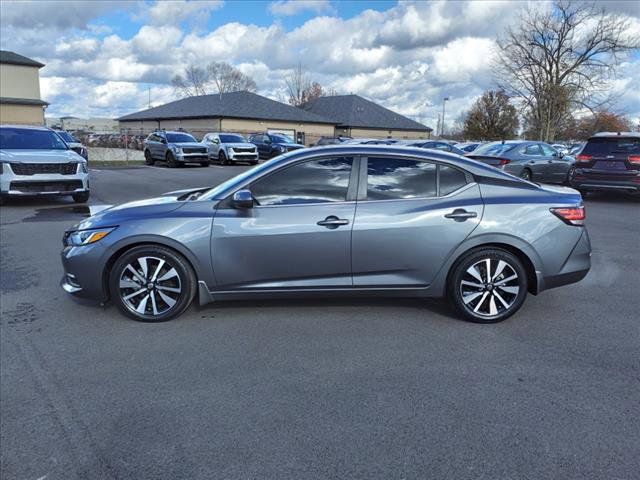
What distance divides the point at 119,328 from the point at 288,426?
2203mm

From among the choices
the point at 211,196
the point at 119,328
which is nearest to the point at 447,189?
the point at 211,196

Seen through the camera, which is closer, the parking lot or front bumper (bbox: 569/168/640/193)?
the parking lot

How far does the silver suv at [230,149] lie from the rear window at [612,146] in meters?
18.8

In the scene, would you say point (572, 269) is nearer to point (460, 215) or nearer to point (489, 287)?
point (489, 287)

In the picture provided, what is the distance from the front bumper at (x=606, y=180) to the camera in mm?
12203

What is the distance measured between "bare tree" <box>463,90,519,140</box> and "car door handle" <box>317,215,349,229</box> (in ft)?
213

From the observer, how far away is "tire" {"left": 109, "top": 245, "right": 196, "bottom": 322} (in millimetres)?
4438

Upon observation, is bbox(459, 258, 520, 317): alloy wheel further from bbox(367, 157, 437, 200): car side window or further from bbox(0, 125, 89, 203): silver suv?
bbox(0, 125, 89, 203): silver suv

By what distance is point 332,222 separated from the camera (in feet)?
14.2

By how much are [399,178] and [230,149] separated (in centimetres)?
2415

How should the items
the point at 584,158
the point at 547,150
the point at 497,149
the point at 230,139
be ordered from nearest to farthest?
the point at 584,158, the point at 497,149, the point at 547,150, the point at 230,139

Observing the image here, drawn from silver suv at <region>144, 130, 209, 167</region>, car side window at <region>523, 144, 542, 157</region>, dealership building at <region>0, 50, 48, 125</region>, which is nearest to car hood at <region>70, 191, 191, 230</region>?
car side window at <region>523, 144, 542, 157</region>

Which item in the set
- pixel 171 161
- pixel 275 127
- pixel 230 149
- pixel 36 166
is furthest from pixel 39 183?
pixel 275 127

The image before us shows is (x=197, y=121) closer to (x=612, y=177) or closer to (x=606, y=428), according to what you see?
(x=612, y=177)
